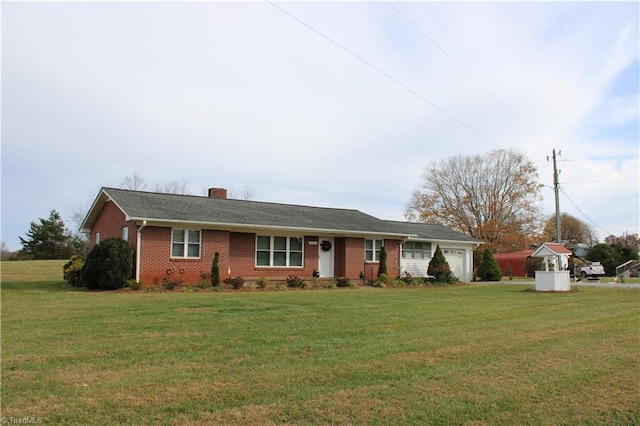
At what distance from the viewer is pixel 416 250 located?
1147 inches

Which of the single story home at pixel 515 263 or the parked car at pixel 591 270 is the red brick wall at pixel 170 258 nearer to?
the single story home at pixel 515 263

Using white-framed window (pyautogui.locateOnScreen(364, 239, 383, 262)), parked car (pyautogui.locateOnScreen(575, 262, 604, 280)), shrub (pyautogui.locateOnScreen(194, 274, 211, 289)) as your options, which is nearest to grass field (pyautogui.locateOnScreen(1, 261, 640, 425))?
shrub (pyautogui.locateOnScreen(194, 274, 211, 289))

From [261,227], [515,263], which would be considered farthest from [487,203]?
[261,227]

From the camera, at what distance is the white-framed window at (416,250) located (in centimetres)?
2859

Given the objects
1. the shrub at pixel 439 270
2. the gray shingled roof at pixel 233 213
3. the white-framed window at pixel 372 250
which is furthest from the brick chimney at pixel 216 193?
the shrub at pixel 439 270

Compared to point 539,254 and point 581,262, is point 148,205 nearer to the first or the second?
point 539,254

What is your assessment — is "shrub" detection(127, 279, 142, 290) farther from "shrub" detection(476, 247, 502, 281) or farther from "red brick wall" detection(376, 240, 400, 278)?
"shrub" detection(476, 247, 502, 281)

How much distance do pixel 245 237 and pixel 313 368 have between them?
16.3 meters

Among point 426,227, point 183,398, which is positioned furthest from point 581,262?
point 183,398

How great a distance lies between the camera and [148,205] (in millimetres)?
20234

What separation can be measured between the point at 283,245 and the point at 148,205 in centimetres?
655

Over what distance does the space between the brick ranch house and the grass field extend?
8.41 meters

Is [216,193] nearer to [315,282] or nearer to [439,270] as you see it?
[315,282]

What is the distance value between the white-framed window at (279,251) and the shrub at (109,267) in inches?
243
